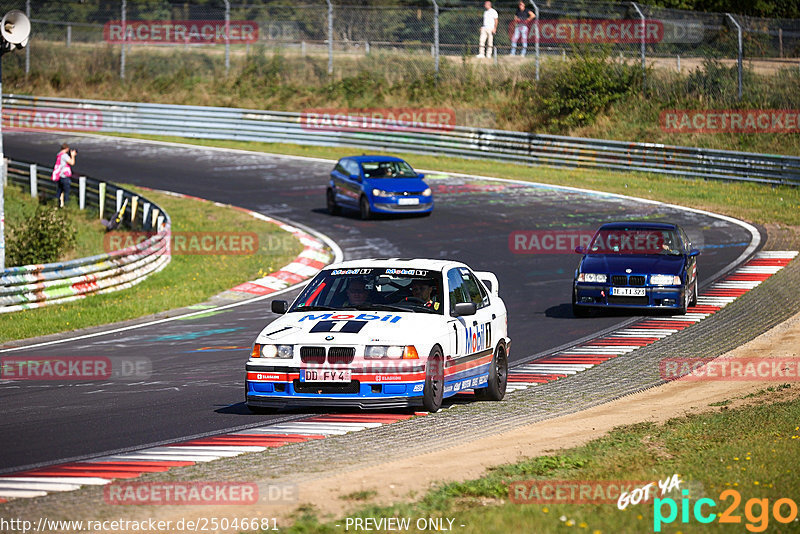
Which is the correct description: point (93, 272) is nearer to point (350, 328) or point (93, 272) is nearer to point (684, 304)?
point (684, 304)

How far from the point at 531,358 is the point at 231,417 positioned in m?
5.35

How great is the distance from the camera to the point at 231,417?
10.8 meters

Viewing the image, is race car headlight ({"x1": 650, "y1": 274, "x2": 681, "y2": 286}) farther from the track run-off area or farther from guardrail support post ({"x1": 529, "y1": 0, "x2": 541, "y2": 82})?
guardrail support post ({"x1": 529, "y1": 0, "x2": 541, "y2": 82})

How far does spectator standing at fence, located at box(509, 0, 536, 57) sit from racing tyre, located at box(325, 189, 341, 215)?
12.1 meters

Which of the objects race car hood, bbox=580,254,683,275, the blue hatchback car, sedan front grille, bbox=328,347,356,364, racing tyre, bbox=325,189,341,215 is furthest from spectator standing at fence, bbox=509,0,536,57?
sedan front grille, bbox=328,347,356,364

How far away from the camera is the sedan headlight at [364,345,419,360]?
10.3 m

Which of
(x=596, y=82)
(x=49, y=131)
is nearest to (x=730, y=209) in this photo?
(x=596, y=82)

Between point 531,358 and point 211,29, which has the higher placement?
point 211,29

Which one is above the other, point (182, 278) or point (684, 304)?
point (684, 304)

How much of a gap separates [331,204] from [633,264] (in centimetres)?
1281

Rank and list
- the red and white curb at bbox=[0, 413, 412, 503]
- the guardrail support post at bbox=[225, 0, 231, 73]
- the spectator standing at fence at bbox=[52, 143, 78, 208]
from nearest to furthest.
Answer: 1. the red and white curb at bbox=[0, 413, 412, 503]
2. the spectator standing at fence at bbox=[52, 143, 78, 208]
3. the guardrail support post at bbox=[225, 0, 231, 73]

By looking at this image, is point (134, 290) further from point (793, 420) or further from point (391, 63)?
point (391, 63)

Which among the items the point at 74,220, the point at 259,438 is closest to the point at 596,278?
the point at 259,438

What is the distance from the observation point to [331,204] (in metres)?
29.8
